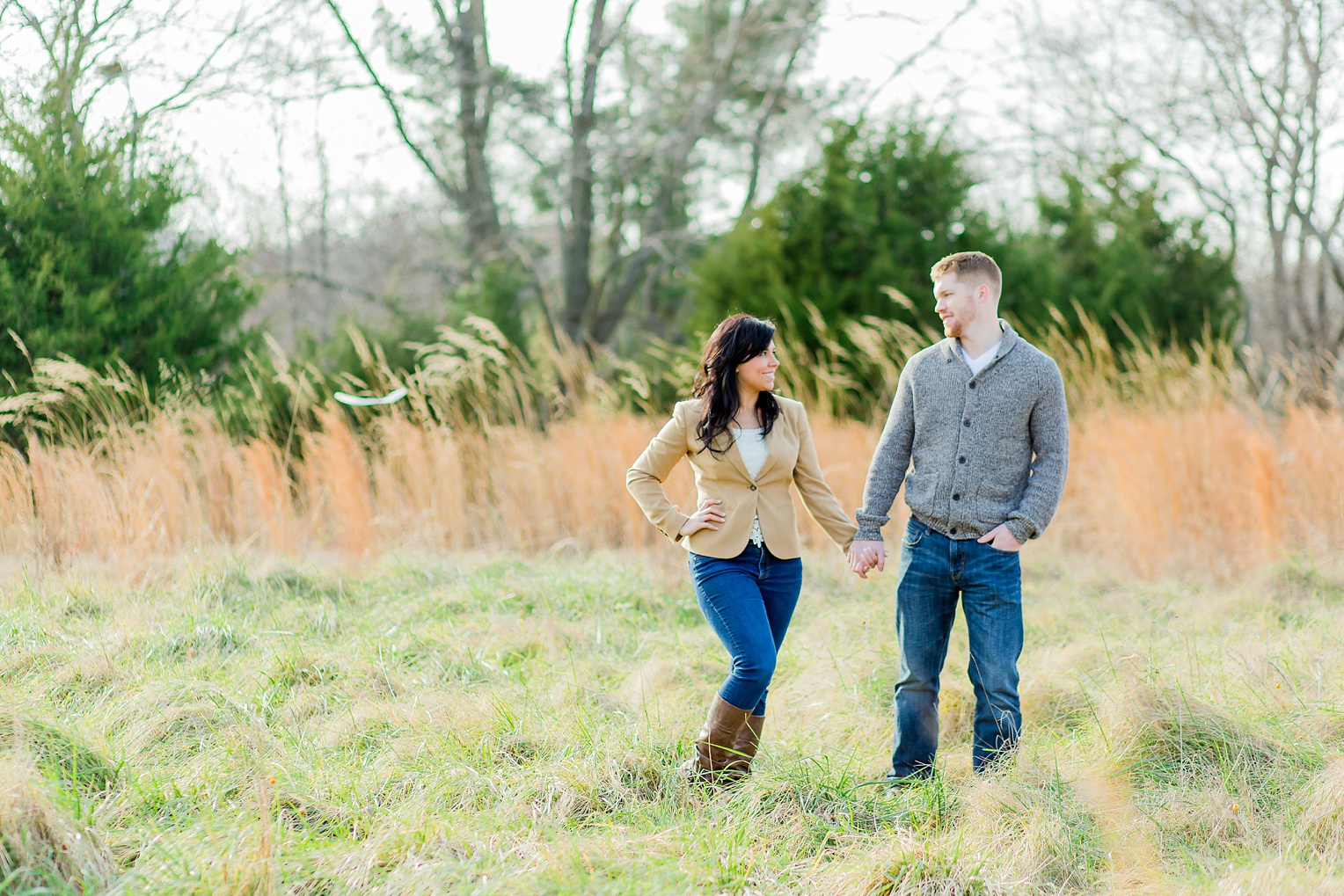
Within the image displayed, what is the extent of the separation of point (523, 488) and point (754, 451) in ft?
11.5

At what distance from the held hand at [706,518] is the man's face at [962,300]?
0.78 metres

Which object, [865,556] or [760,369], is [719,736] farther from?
[760,369]

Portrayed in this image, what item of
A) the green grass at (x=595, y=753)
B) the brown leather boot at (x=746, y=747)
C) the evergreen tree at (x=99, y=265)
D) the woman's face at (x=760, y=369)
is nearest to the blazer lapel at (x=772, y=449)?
the woman's face at (x=760, y=369)

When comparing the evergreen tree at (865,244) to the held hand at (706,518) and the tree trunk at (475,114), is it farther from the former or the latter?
the held hand at (706,518)

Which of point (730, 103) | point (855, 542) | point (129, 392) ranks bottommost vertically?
point (855, 542)

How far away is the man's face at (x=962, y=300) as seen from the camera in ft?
8.47

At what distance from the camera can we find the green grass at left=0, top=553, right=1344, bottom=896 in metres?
2.03

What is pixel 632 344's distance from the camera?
14914 mm

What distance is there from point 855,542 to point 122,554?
11.7ft

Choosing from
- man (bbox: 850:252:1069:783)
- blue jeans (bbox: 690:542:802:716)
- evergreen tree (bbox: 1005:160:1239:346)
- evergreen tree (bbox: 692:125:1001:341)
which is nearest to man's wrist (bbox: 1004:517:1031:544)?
man (bbox: 850:252:1069:783)

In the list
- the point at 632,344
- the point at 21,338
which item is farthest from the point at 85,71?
the point at 632,344

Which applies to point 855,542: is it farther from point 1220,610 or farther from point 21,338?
point 21,338

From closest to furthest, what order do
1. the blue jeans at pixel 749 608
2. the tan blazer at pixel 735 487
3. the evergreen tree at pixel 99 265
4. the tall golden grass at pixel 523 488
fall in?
the blue jeans at pixel 749 608, the tan blazer at pixel 735 487, the tall golden grass at pixel 523 488, the evergreen tree at pixel 99 265

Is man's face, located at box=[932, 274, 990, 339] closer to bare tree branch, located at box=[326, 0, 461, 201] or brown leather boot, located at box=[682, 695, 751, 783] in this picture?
brown leather boot, located at box=[682, 695, 751, 783]
